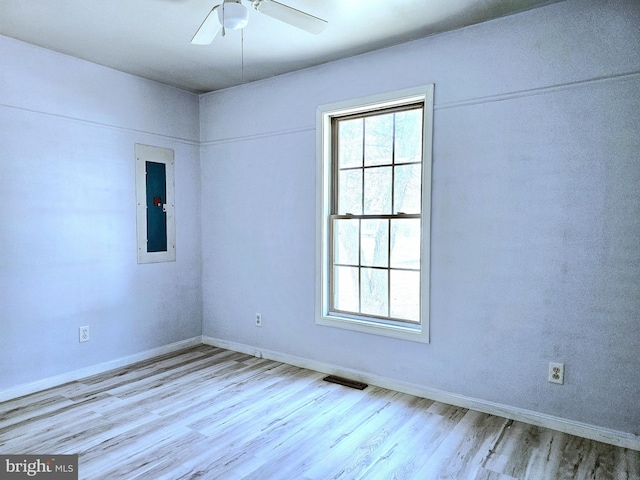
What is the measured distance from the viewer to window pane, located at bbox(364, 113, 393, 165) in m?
3.26

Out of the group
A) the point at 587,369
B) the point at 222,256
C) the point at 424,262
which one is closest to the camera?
the point at 587,369

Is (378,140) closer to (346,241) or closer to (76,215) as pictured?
(346,241)

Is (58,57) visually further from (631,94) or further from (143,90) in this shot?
(631,94)

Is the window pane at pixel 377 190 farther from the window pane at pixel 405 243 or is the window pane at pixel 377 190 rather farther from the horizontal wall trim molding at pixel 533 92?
the horizontal wall trim molding at pixel 533 92

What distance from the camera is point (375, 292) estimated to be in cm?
338

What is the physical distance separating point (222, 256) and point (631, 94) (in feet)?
11.5

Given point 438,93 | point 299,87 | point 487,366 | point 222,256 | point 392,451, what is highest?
point 299,87

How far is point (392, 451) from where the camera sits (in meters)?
2.35

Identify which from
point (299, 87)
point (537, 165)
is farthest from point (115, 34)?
point (537, 165)

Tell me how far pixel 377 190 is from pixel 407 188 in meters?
0.26

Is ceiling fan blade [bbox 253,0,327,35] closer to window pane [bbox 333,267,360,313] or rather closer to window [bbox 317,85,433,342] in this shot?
window [bbox 317,85,433,342]

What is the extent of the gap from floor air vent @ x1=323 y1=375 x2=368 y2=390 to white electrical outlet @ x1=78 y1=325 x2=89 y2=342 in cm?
204

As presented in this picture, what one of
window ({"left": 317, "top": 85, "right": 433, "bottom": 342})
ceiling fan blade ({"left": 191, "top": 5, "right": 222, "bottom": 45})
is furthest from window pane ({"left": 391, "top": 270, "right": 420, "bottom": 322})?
ceiling fan blade ({"left": 191, "top": 5, "right": 222, "bottom": 45})
